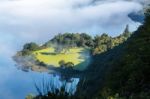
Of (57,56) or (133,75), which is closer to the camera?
(133,75)

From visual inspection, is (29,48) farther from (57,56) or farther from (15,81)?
(15,81)

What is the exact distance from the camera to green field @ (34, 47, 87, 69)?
16200 centimetres

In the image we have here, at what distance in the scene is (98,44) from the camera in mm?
166000

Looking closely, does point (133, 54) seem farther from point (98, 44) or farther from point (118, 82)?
point (98, 44)

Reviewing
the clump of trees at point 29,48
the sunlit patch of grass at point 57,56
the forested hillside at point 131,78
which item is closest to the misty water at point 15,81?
the clump of trees at point 29,48

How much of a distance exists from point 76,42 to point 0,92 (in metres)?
63.4

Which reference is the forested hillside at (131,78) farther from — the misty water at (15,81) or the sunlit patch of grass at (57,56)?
the sunlit patch of grass at (57,56)

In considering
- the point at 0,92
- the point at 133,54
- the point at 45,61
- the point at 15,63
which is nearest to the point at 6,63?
the point at 15,63

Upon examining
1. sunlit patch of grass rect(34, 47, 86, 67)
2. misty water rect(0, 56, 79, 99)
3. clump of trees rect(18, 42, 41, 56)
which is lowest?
misty water rect(0, 56, 79, 99)

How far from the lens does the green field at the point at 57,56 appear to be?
531ft

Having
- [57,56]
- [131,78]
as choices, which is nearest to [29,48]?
[57,56]

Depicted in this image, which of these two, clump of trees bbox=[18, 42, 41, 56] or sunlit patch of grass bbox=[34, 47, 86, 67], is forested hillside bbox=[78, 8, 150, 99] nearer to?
sunlit patch of grass bbox=[34, 47, 86, 67]

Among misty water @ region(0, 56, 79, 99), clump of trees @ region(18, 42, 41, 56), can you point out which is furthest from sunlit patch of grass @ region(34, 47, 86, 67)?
misty water @ region(0, 56, 79, 99)

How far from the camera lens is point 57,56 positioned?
6806 inches
